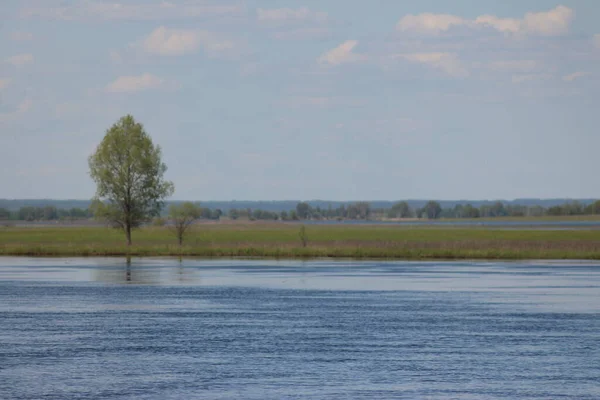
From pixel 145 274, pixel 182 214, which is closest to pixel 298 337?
pixel 145 274

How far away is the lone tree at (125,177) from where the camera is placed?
9688 centimetres

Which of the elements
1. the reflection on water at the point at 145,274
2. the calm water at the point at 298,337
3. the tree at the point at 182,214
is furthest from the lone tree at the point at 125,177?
the calm water at the point at 298,337

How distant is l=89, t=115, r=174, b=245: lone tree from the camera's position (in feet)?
318

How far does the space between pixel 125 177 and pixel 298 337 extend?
64136mm

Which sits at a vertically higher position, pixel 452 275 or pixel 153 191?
pixel 153 191

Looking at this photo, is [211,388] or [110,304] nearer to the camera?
[211,388]

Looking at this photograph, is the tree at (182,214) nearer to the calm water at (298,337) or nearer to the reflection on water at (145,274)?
the reflection on water at (145,274)

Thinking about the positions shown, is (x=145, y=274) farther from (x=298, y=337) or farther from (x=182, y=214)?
(x=298, y=337)

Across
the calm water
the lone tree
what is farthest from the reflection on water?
the lone tree

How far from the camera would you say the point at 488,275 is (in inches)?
2621

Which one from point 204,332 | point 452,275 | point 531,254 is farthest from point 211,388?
point 531,254

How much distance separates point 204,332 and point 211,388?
10.8 m

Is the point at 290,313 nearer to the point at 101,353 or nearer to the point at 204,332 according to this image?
the point at 204,332

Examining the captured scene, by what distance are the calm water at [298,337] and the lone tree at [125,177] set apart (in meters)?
32.9
